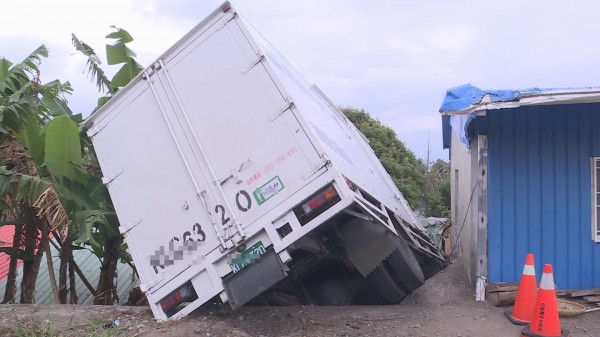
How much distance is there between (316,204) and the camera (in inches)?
185

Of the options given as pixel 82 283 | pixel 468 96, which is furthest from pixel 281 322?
pixel 82 283

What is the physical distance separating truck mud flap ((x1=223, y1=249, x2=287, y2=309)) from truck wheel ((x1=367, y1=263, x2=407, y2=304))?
1460 millimetres

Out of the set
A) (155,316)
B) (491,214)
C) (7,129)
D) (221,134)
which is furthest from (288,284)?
(7,129)

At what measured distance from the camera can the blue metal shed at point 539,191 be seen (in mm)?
6473

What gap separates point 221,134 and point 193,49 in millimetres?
996

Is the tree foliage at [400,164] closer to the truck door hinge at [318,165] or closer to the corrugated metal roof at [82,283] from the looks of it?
the corrugated metal roof at [82,283]

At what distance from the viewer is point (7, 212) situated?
727 centimetres

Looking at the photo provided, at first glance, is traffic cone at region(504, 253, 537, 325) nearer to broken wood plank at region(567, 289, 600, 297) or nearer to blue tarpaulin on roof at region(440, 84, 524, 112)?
broken wood plank at region(567, 289, 600, 297)

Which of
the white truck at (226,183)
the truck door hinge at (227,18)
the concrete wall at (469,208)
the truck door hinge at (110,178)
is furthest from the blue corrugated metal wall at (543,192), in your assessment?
the truck door hinge at (110,178)

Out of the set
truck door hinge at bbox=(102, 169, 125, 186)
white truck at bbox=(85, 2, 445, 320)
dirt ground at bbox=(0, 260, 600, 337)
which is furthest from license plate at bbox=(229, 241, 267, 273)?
truck door hinge at bbox=(102, 169, 125, 186)

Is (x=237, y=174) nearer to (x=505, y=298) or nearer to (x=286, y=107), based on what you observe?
(x=286, y=107)

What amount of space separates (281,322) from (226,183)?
1489 millimetres

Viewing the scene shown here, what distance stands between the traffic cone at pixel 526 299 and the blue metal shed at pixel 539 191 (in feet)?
2.36

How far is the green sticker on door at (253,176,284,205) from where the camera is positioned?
4.82 metres
